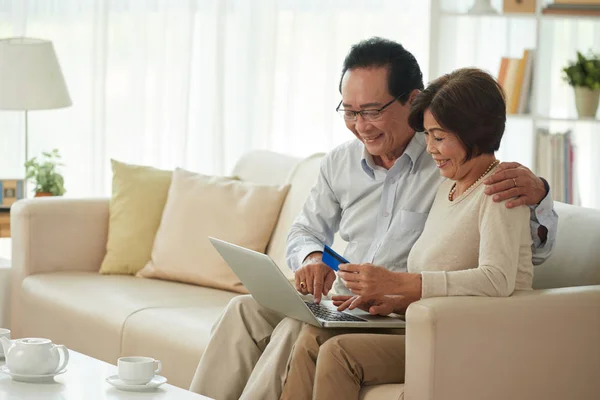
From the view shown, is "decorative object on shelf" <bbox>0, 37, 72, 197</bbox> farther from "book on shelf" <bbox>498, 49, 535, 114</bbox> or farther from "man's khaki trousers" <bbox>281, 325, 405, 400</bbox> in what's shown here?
"man's khaki trousers" <bbox>281, 325, 405, 400</bbox>

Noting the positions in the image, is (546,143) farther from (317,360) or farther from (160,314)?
(317,360)

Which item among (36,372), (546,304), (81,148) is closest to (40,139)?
(81,148)

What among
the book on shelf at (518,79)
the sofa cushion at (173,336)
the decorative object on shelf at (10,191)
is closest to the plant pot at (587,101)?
the book on shelf at (518,79)

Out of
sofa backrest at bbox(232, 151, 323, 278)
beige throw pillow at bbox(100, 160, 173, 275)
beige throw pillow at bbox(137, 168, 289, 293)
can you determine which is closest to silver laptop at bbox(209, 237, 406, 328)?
sofa backrest at bbox(232, 151, 323, 278)

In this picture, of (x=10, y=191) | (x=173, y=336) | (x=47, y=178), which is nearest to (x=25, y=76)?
(x=47, y=178)

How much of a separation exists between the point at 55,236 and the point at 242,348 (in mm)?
1505

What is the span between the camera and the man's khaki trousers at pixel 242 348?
7.61ft

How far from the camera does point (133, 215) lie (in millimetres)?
3686

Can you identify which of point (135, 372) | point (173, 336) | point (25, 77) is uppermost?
point (25, 77)

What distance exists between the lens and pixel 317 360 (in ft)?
7.12

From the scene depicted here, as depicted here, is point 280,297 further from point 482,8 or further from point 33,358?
point 482,8

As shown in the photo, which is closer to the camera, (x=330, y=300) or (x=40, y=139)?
(x=330, y=300)

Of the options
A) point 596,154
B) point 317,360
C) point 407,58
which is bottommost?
point 317,360

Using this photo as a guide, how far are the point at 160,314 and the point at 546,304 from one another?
1.30m
